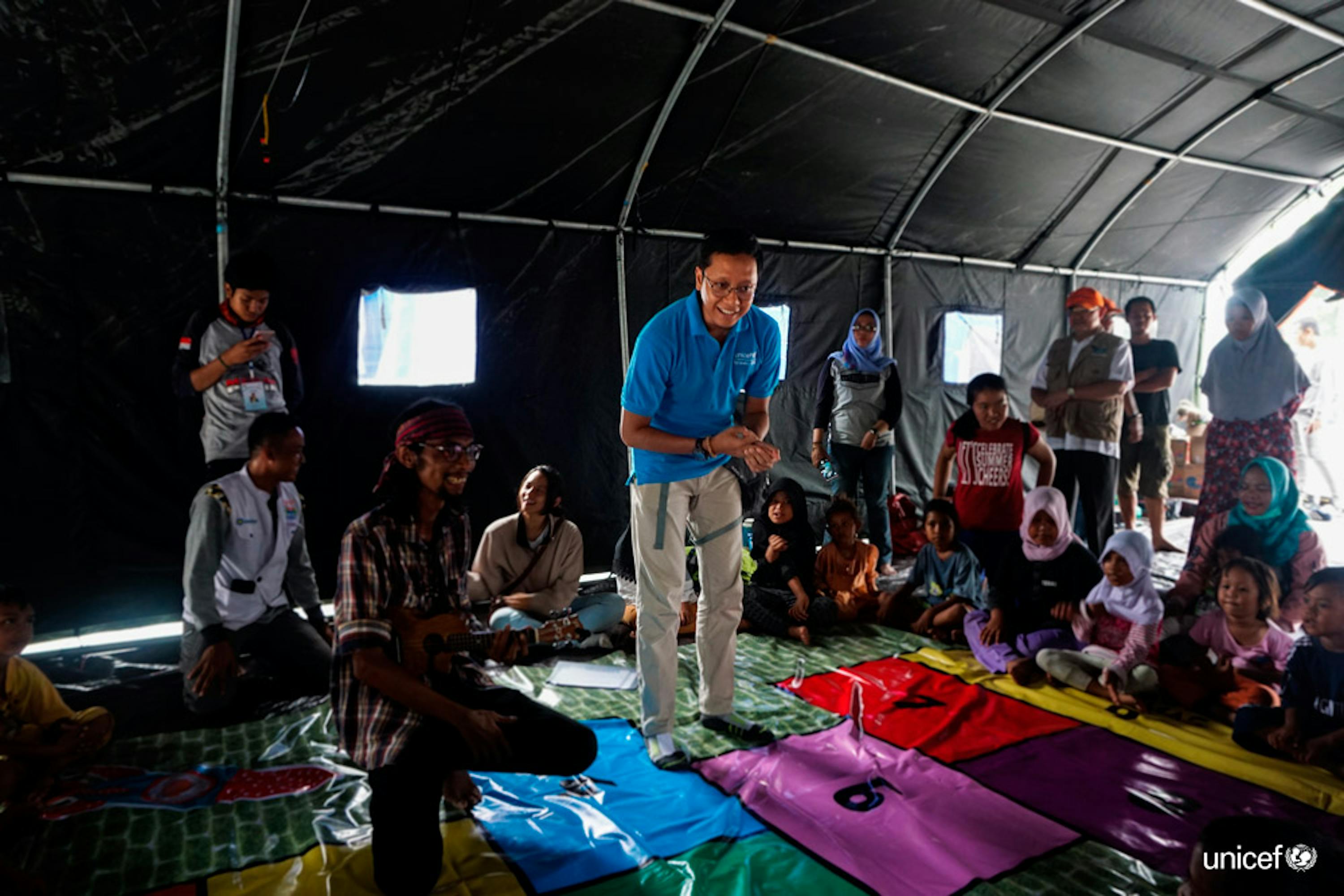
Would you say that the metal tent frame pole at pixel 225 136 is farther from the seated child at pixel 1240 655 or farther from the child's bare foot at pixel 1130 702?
the seated child at pixel 1240 655

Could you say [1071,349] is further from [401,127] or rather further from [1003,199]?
[401,127]

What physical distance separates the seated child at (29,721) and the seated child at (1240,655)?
15.4 feet

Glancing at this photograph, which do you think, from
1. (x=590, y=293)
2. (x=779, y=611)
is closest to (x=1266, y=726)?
(x=779, y=611)

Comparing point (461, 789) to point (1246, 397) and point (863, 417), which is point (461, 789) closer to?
point (863, 417)

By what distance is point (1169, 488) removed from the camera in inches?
376

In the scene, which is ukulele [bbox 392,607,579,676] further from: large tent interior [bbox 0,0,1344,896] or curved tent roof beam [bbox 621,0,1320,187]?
curved tent roof beam [bbox 621,0,1320,187]

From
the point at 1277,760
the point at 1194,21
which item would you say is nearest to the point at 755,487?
the point at 1277,760

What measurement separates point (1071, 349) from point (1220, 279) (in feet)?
23.0

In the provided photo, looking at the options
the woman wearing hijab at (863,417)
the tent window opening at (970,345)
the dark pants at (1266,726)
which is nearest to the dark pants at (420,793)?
the dark pants at (1266,726)

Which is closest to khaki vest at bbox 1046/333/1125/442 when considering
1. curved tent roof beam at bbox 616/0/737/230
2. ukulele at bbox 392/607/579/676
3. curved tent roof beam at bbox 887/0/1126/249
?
curved tent roof beam at bbox 887/0/1126/249

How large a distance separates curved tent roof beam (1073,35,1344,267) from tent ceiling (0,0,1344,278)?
27 mm

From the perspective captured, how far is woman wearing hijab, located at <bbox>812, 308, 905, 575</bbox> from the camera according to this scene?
6.25 m

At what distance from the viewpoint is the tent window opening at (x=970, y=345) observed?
8.40 m

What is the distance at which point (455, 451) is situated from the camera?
7.56 ft
